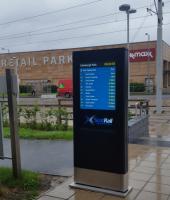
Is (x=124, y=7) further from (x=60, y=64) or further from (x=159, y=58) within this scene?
(x=60, y=64)

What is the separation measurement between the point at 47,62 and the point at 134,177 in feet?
163

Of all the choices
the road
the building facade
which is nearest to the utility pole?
the road

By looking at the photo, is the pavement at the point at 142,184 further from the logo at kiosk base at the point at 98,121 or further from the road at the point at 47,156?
the logo at kiosk base at the point at 98,121

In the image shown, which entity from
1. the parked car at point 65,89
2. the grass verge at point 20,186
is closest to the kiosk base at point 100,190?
the grass verge at point 20,186

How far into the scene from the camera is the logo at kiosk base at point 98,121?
4.93 metres

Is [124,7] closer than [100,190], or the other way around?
[100,190]

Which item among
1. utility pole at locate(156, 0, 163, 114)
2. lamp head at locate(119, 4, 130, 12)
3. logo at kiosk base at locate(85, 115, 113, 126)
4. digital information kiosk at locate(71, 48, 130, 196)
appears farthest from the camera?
lamp head at locate(119, 4, 130, 12)

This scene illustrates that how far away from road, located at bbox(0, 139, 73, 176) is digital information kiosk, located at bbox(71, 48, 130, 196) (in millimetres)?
1087

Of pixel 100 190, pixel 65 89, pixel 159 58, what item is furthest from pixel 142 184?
pixel 65 89

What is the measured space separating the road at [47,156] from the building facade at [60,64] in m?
37.4

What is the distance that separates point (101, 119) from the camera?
4992 mm

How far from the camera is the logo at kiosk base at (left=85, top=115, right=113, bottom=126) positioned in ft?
16.2

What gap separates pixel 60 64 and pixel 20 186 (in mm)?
48194

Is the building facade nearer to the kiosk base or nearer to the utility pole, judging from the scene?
the utility pole
